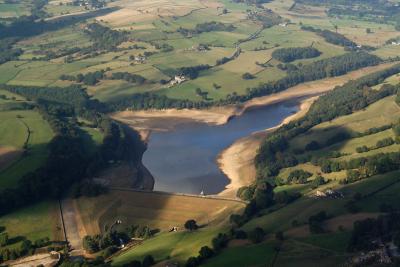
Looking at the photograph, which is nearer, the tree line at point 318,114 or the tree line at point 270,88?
the tree line at point 318,114

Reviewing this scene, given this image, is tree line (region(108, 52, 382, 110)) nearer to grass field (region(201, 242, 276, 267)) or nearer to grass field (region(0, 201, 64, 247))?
grass field (region(0, 201, 64, 247))

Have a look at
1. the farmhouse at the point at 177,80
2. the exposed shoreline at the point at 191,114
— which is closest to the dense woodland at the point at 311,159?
the exposed shoreline at the point at 191,114

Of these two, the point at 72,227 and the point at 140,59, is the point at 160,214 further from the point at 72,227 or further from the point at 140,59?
the point at 140,59

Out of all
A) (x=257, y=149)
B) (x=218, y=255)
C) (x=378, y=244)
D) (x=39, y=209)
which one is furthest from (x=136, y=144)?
(x=378, y=244)

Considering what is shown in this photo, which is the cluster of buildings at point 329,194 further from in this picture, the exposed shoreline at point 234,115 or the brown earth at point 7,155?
the brown earth at point 7,155

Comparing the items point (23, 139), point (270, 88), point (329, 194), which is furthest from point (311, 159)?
point (270, 88)

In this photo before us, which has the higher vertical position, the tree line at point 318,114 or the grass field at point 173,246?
the grass field at point 173,246

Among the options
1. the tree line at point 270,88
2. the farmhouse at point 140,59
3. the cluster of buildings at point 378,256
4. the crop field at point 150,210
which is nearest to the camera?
the cluster of buildings at point 378,256
